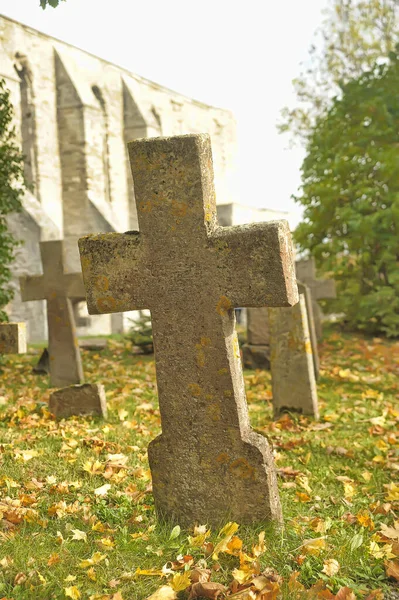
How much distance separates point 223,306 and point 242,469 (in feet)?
3.02

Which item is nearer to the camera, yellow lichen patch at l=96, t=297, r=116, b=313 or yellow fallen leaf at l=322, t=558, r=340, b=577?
yellow fallen leaf at l=322, t=558, r=340, b=577

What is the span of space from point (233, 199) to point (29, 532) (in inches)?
1264

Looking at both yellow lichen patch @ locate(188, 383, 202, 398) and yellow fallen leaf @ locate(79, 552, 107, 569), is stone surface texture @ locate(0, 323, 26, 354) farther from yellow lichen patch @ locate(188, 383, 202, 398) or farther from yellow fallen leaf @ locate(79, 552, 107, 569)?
yellow fallen leaf @ locate(79, 552, 107, 569)

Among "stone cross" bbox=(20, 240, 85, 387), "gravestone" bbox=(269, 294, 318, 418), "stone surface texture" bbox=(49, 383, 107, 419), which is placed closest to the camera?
"stone surface texture" bbox=(49, 383, 107, 419)

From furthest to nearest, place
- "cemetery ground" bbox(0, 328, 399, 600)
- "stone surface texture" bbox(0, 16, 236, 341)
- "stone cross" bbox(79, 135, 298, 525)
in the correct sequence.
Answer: "stone surface texture" bbox(0, 16, 236, 341), "stone cross" bbox(79, 135, 298, 525), "cemetery ground" bbox(0, 328, 399, 600)

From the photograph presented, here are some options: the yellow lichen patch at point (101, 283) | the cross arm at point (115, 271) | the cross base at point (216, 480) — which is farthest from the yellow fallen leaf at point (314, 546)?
the yellow lichen patch at point (101, 283)

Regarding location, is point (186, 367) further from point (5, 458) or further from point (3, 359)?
point (3, 359)

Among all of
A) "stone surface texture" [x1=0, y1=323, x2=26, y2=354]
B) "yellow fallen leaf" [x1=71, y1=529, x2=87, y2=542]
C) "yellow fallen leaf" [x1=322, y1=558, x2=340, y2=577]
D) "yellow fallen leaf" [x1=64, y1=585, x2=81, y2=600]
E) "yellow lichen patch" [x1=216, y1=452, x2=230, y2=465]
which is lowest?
"yellow fallen leaf" [x1=322, y1=558, x2=340, y2=577]

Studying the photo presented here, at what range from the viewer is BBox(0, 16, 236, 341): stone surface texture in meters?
18.0

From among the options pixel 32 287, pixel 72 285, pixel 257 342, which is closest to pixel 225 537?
pixel 72 285

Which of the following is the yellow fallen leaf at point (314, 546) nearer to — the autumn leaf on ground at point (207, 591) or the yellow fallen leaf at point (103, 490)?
the autumn leaf on ground at point (207, 591)

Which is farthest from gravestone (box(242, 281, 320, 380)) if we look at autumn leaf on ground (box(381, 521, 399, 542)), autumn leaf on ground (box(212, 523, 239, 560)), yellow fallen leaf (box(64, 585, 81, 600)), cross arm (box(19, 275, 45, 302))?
yellow fallen leaf (box(64, 585, 81, 600))

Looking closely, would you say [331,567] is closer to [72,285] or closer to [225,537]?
[225,537]

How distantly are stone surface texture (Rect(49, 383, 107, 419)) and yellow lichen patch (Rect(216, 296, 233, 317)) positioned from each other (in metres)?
2.97
